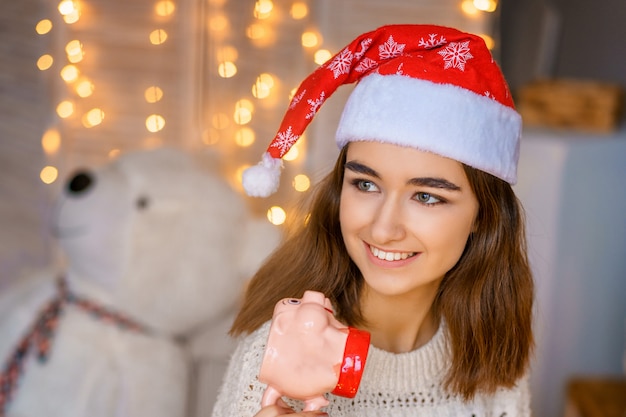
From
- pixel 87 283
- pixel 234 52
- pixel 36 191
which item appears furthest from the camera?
pixel 36 191

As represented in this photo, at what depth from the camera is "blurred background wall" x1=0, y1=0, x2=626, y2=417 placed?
215 cm

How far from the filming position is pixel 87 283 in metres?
1.89

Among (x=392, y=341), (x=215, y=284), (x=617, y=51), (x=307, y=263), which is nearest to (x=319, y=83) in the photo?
(x=307, y=263)

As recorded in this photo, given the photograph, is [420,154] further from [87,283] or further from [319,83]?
[87,283]

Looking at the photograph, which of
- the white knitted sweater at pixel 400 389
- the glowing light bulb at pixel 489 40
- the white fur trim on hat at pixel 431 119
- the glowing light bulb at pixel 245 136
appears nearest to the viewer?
the white fur trim on hat at pixel 431 119

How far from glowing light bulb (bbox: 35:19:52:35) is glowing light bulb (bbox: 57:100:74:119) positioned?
0.20 m

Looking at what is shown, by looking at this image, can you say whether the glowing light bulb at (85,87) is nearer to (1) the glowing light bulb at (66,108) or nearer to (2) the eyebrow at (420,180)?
(1) the glowing light bulb at (66,108)

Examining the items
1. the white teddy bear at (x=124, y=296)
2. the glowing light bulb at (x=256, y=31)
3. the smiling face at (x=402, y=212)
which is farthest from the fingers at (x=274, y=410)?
the glowing light bulb at (x=256, y=31)

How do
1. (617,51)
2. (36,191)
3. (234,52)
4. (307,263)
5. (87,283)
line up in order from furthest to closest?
(617,51) < (36,191) < (234,52) < (87,283) < (307,263)

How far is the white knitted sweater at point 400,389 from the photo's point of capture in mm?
1220

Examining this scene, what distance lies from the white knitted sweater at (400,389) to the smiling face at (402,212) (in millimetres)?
197

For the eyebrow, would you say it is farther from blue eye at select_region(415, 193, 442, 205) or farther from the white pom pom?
the white pom pom

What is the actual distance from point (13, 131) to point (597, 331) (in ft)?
6.20

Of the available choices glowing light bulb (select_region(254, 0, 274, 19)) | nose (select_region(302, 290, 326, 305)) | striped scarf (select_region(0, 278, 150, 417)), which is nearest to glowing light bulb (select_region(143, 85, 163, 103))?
glowing light bulb (select_region(254, 0, 274, 19))
